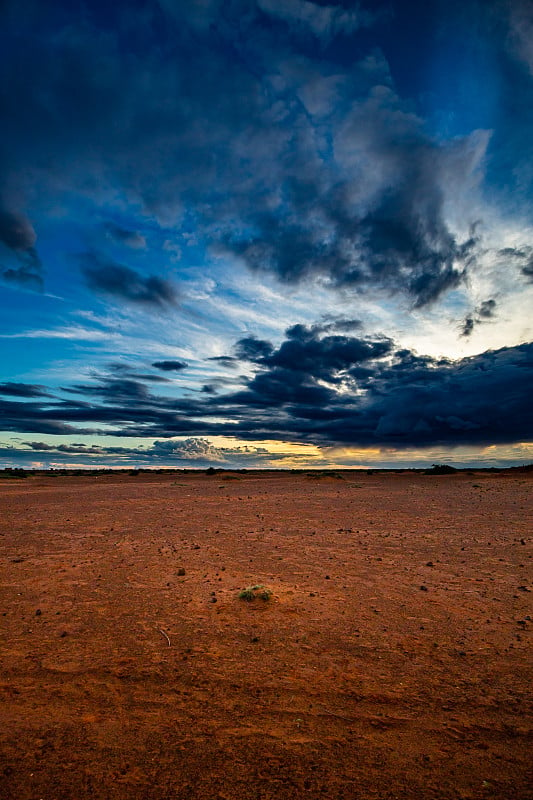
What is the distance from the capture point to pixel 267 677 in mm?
5328

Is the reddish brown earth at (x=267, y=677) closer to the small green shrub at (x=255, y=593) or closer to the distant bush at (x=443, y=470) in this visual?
the small green shrub at (x=255, y=593)

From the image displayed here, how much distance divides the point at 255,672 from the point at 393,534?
10.4m

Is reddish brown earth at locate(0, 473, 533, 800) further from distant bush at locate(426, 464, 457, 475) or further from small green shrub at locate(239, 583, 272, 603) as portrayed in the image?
distant bush at locate(426, 464, 457, 475)

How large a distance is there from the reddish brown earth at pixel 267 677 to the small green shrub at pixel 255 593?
24cm

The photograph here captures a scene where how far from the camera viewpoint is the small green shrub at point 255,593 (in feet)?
26.2

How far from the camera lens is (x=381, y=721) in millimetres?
4465

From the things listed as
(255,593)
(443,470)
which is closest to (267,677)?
(255,593)

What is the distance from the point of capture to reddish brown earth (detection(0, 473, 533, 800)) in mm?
3775

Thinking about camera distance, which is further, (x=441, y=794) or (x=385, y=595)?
(x=385, y=595)

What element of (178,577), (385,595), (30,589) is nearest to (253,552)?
(178,577)

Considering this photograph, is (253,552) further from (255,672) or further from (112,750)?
(112,750)

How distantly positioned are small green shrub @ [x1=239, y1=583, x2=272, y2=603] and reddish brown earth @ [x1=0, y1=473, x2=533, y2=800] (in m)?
0.24

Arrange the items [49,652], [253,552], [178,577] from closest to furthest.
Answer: [49,652] → [178,577] → [253,552]

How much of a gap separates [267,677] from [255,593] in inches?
110
